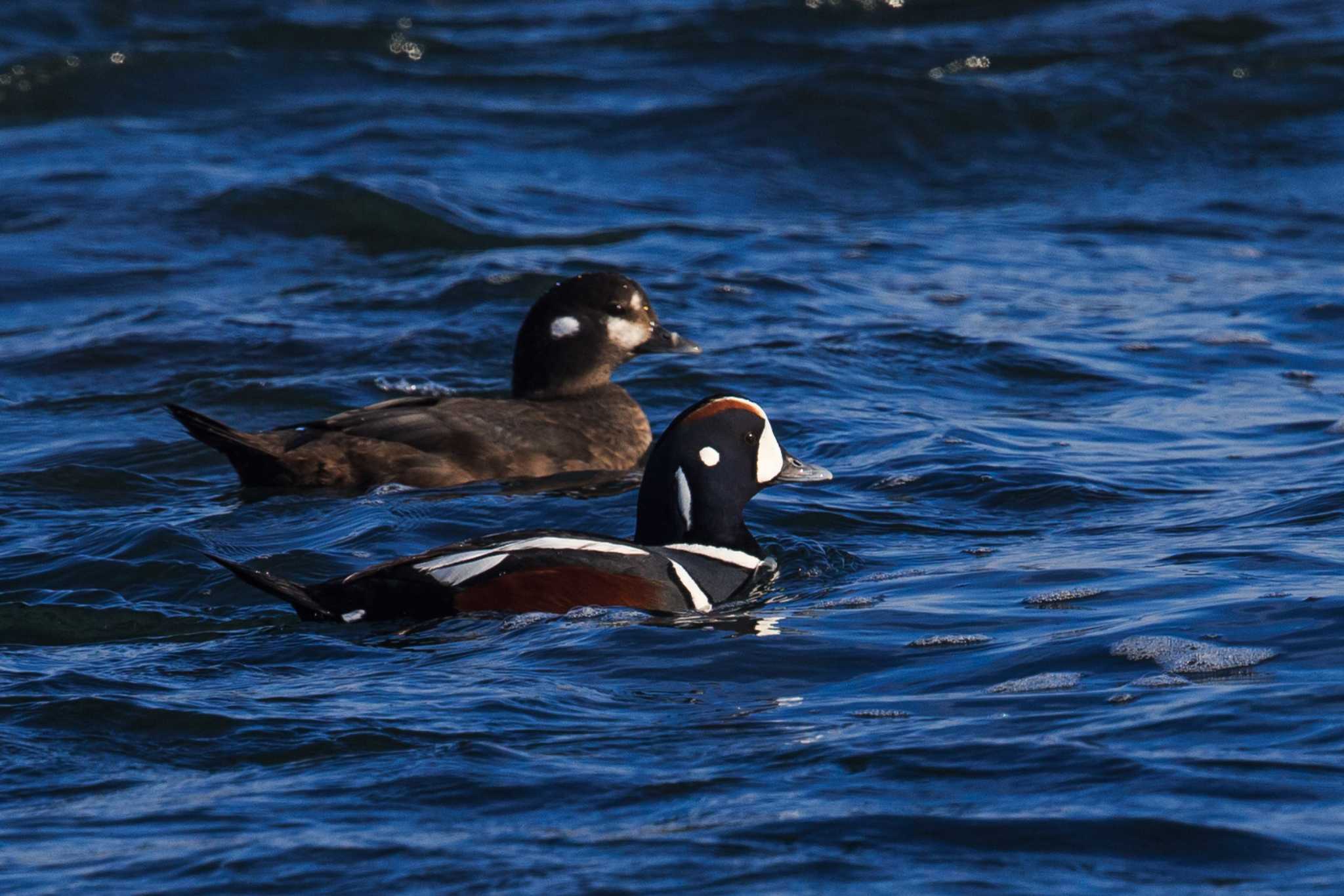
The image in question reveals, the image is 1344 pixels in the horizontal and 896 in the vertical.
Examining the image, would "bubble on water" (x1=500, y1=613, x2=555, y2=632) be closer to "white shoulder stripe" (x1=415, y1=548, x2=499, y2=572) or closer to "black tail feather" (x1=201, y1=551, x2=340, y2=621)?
"white shoulder stripe" (x1=415, y1=548, x2=499, y2=572)

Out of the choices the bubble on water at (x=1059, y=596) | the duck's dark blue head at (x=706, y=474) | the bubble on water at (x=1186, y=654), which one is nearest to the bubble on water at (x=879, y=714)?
the bubble on water at (x=1186, y=654)

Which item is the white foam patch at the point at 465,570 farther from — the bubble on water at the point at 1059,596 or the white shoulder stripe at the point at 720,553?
the bubble on water at the point at 1059,596

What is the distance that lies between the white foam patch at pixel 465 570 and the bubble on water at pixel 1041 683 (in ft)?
6.29

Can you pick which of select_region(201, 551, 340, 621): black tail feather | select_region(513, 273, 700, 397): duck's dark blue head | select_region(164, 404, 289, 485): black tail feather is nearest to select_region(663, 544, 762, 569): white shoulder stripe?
select_region(201, 551, 340, 621): black tail feather

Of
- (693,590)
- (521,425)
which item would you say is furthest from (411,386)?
(693,590)

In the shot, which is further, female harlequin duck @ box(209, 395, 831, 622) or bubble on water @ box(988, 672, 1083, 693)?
female harlequin duck @ box(209, 395, 831, 622)

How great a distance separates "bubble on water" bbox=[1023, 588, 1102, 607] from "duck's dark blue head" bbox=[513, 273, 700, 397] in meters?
3.80

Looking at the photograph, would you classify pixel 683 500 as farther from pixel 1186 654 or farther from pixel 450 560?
pixel 1186 654

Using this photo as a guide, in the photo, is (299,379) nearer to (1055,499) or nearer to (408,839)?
(1055,499)

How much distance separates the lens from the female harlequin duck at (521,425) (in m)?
9.77

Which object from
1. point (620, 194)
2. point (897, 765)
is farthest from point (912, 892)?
point (620, 194)

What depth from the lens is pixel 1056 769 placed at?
5.68 m

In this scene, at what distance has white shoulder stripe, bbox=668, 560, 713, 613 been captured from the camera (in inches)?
302

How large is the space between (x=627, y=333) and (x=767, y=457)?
293 centimetres
